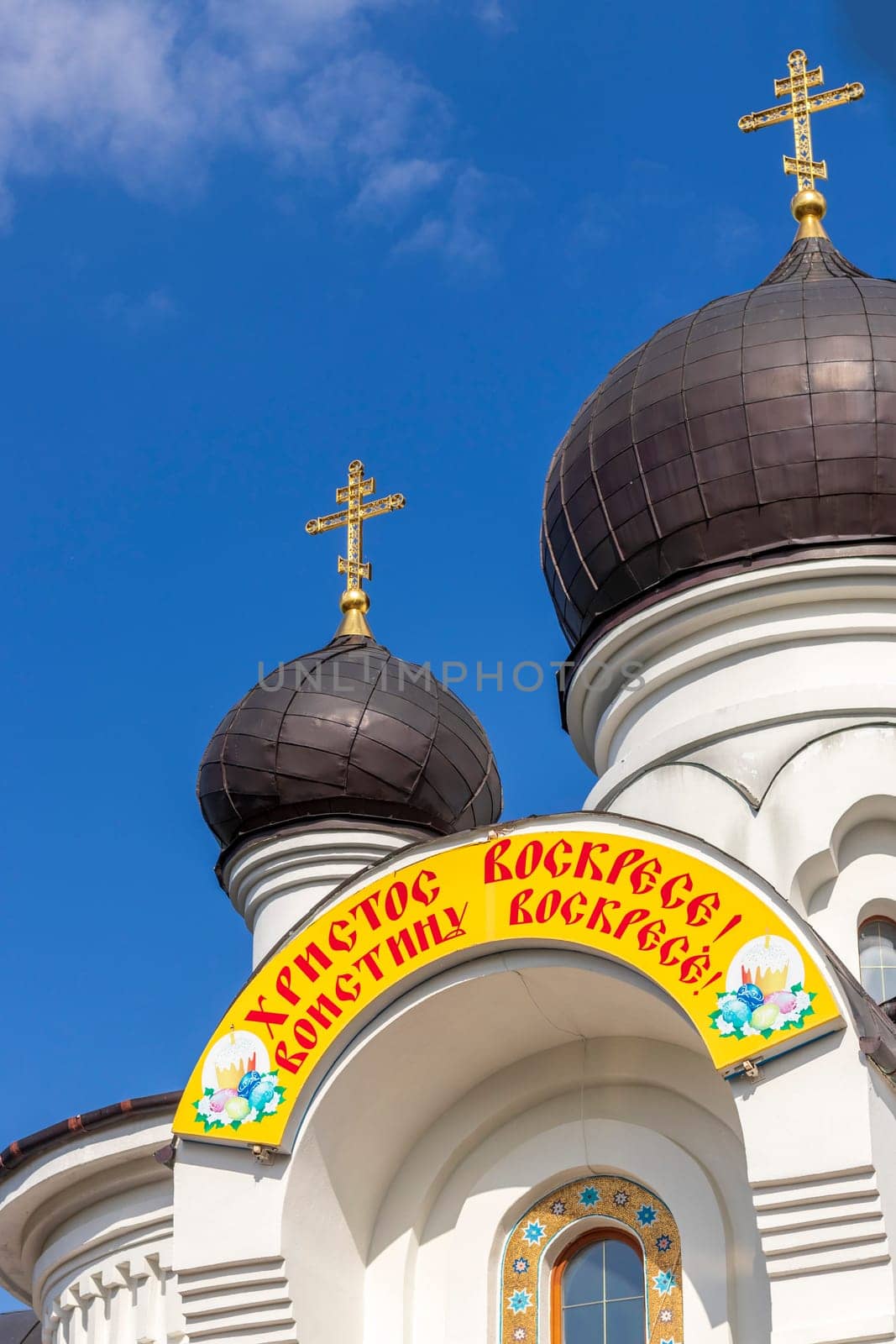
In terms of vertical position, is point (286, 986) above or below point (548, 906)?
below

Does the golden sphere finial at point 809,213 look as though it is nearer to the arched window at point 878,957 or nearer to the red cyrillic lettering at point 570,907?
the arched window at point 878,957

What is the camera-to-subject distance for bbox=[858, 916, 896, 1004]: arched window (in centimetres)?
960

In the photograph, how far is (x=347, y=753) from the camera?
12.9 m

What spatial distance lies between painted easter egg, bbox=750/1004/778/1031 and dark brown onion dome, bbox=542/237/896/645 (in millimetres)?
3760

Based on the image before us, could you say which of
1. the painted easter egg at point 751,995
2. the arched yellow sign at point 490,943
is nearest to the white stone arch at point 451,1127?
the arched yellow sign at point 490,943

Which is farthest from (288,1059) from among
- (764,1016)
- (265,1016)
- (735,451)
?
(735,451)

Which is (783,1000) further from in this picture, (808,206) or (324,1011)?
(808,206)

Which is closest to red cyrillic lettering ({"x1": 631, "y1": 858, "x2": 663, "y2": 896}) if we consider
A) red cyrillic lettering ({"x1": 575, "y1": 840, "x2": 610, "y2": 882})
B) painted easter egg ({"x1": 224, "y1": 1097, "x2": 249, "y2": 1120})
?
red cyrillic lettering ({"x1": 575, "y1": 840, "x2": 610, "y2": 882})

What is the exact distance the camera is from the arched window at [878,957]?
9602 mm

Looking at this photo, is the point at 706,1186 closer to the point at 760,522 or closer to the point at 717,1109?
the point at 717,1109

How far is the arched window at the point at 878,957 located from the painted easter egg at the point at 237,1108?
10.7ft

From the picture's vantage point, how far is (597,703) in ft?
36.7

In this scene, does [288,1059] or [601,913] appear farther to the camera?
[288,1059]

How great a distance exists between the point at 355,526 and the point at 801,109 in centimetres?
424
